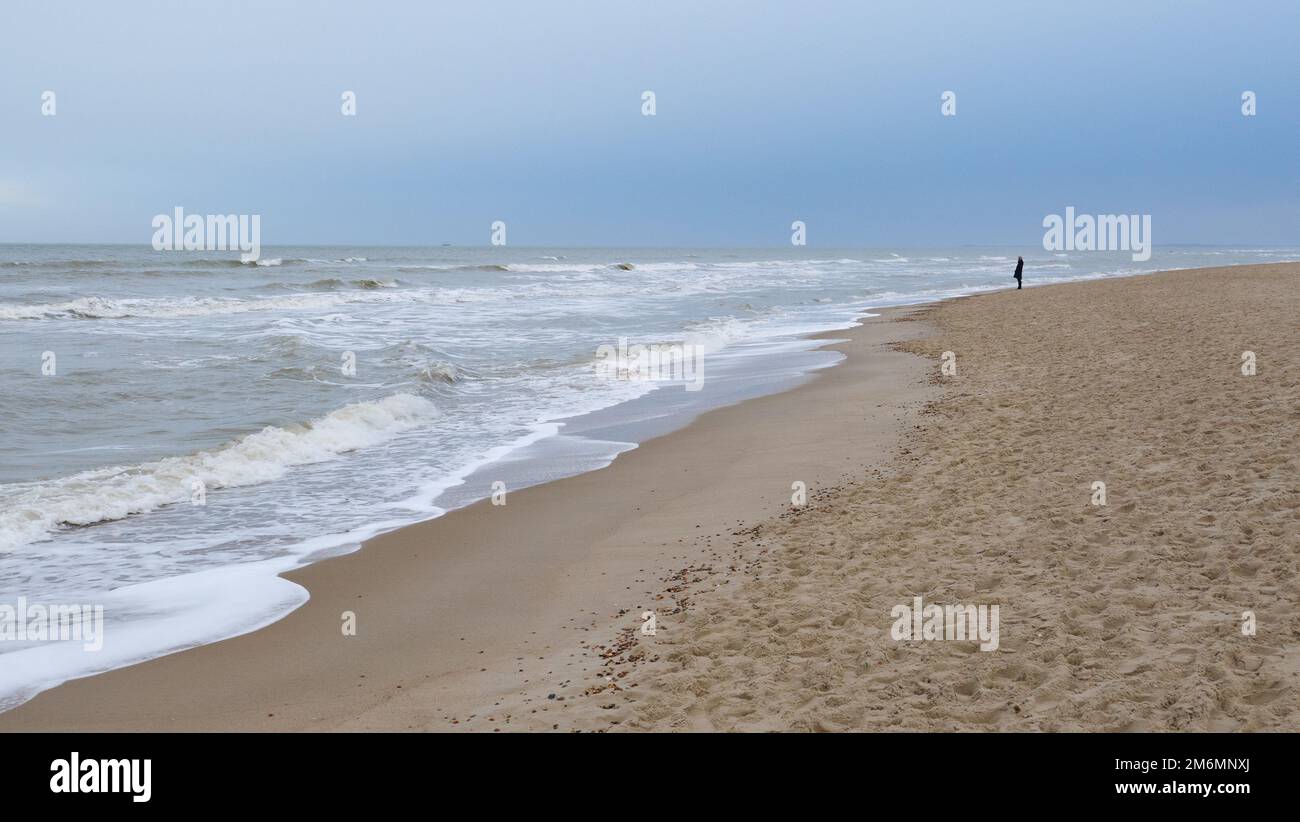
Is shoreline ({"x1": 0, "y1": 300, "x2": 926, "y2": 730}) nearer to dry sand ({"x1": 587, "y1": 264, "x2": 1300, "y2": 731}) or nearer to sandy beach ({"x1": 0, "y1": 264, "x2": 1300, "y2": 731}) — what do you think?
sandy beach ({"x1": 0, "y1": 264, "x2": 1300, "y2": 731})

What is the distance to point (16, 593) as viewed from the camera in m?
6.39

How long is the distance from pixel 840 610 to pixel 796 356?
1441 cm

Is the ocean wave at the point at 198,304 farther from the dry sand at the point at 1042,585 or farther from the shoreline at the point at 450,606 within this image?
the dry sand at the point at 1042,585

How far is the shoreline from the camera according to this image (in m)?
4.57

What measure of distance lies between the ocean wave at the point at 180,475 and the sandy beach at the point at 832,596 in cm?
289

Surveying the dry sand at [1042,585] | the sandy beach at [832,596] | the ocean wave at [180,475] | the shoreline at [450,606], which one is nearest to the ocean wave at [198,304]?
the ocean wave at [180,475]

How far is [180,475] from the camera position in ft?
31.1

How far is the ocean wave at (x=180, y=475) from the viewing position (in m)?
8.05

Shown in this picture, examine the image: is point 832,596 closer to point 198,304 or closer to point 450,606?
point 450,606

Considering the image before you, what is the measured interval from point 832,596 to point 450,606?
2.49 metres

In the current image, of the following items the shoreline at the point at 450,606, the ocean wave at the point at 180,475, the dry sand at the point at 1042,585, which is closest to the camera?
the dry sand at the point at 1042,585

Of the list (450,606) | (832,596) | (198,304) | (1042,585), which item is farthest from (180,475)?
(198,304)
